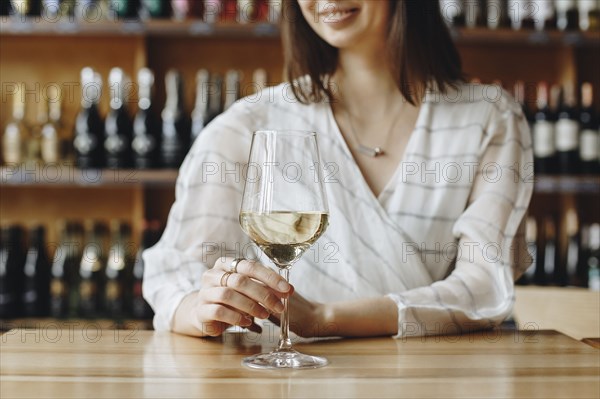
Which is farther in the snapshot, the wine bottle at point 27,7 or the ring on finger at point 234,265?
the wine bottle at point 27,7

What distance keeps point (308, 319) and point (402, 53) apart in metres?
0.60

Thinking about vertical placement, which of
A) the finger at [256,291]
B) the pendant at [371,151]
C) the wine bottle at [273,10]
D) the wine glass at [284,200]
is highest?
the wine bottle at [273,10]

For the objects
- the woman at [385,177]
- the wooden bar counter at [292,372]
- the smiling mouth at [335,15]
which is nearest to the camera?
the wooden bar counter at [292,372]

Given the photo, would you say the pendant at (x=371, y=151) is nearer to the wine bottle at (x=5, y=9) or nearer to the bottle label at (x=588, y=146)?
the bottle label at (x=588, y=146)

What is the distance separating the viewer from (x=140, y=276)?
2488mm

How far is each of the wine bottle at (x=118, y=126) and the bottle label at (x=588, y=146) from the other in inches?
52.9

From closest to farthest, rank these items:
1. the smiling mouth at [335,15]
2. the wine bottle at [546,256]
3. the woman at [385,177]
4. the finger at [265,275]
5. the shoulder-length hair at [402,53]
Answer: the finger at [265,275] < the woman at [385,177] < the smiling mouth at [335,15] < the shoulder-length hair at [402,53] < the wine bottle at [546,256]

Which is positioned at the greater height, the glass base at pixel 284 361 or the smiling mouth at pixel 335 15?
the smiling mouth at pixel 335 15

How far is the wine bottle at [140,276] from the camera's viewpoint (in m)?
2.39

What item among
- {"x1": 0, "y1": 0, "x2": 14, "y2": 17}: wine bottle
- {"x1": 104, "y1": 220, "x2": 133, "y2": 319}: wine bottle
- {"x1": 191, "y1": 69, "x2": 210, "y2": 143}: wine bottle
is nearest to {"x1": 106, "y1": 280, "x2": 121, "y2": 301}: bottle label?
{"x1": 104, "y1": 220, "x2": 133, "y2": 319}: wine bottle

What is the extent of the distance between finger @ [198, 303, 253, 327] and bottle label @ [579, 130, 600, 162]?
1757mm

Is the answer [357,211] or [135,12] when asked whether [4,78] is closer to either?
[135,12]

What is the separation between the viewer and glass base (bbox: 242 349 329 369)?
29.1 inches

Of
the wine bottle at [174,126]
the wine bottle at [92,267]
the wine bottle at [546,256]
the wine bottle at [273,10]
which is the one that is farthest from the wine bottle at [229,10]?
the wine bottle at [546,256]
